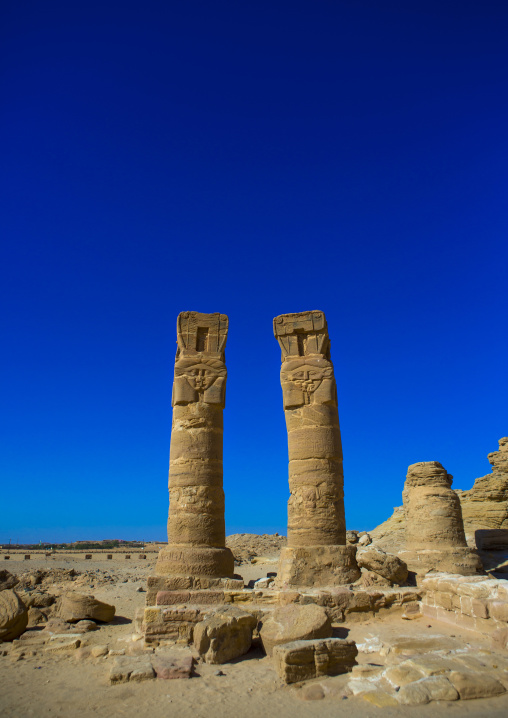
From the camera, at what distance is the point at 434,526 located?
13672 millimetres

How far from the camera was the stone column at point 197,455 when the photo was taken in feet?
34.5

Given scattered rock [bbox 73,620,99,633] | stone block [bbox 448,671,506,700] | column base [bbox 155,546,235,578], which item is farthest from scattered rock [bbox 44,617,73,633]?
stone block [bbox 448,671,506,700]

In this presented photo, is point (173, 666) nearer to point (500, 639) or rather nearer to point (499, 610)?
point (500, 639)

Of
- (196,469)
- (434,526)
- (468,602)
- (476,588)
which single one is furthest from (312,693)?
(434,526)

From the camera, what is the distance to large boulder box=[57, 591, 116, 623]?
1127cm

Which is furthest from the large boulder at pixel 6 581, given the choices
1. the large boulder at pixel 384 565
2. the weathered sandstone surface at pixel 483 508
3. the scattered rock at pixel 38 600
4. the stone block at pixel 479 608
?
the weathered sandstone surface at pixel 483 508

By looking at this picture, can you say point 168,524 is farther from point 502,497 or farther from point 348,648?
point 502,497

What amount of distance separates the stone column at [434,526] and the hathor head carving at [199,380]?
22.7 feet

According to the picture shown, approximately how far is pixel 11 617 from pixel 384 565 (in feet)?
25.4

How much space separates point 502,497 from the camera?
23.5 m

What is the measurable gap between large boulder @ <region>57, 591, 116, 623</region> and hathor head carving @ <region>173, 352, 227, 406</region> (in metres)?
5.08

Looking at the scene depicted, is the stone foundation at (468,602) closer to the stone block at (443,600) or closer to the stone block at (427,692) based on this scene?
the stone block at (443,600)

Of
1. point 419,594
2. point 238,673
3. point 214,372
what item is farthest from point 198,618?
point 214,372

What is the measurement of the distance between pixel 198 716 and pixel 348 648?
2.31m
